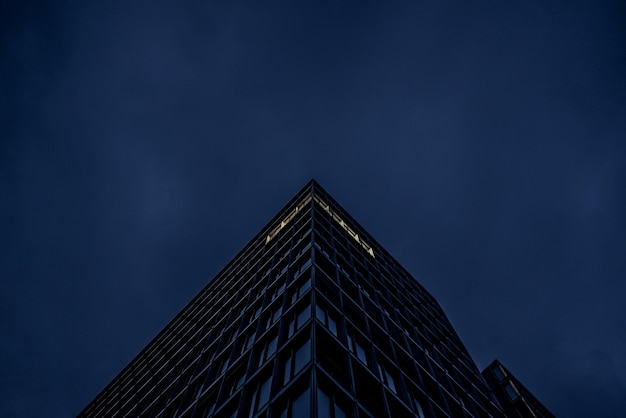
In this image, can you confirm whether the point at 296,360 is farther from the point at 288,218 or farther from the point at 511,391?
the point at 511,391

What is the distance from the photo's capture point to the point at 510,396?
33.7m

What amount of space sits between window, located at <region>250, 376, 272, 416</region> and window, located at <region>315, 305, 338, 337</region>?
10.9ft

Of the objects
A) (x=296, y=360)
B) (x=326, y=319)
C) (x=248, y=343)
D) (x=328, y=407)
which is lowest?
(x=328, y=407)

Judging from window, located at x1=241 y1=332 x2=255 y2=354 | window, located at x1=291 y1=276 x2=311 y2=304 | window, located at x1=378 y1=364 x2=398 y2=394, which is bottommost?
window, located at x1=378 y1=364 x2=398 y2=394

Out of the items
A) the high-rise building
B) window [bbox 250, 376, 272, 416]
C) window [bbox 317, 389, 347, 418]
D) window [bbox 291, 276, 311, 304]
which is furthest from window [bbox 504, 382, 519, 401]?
window [bbox 317, 389, 347, 418]

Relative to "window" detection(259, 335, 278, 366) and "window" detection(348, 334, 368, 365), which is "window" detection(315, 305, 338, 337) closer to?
"window" detection(348, 334, 368, 365)

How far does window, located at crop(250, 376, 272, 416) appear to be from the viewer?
48.2 feet

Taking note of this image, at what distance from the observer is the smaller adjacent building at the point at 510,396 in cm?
3109

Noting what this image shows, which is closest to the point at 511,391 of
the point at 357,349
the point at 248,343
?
the point at 357,349

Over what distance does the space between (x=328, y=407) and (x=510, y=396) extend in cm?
2943

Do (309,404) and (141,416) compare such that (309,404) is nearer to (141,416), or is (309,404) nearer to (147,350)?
(141,416)

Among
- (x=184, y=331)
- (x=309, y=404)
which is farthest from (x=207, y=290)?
(x=309, y=404)

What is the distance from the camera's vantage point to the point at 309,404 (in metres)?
12.0

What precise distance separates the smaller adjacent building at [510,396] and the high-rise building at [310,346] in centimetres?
361
